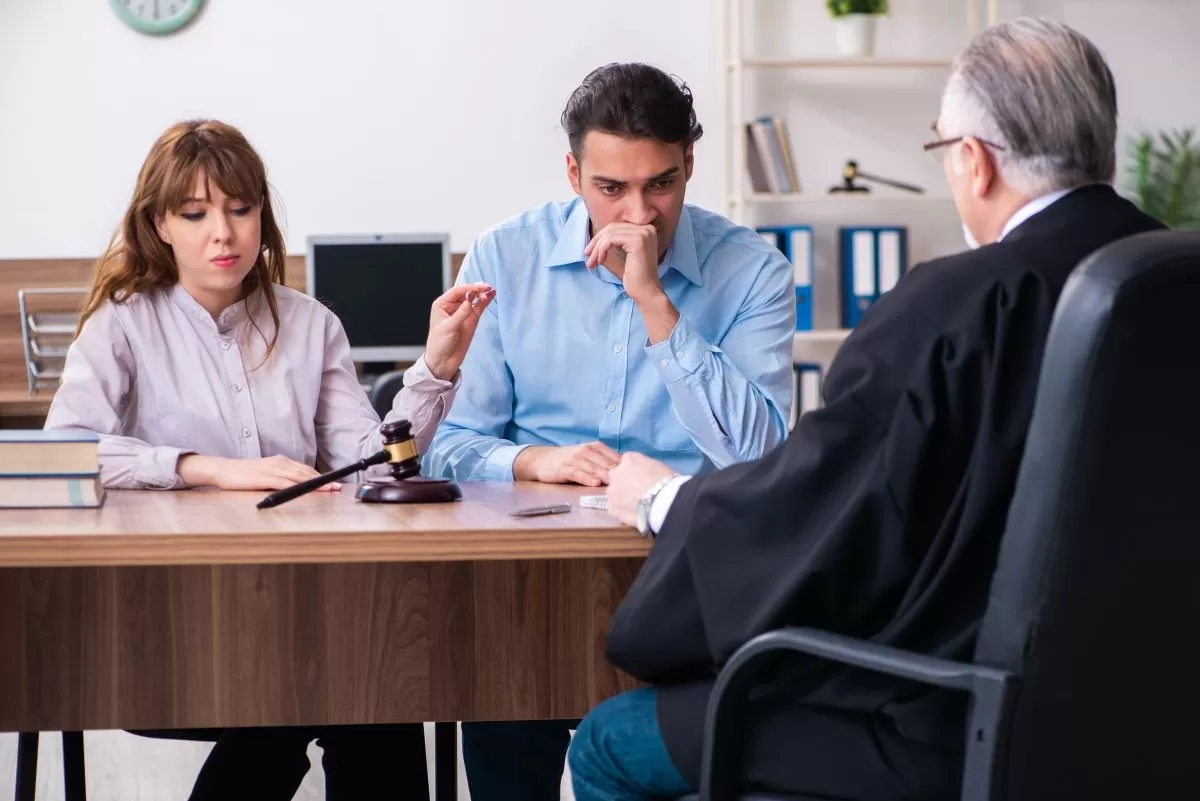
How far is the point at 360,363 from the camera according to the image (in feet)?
15.3

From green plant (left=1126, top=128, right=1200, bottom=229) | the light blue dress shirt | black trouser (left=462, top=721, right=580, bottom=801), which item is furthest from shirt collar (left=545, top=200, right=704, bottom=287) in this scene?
green plant (left=1126, top=128, right=1200, bottom=229)

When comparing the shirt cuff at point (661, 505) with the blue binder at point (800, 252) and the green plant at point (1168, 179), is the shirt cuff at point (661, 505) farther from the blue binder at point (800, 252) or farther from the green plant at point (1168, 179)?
the green plant at point (1168, 179)

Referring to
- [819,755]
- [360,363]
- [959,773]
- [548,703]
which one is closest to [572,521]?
[548,703]

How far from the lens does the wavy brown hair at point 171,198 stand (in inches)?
79.7

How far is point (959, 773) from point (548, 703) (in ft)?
1.72

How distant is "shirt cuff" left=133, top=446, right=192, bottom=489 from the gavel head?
34 centimetres

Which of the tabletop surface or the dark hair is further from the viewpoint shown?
the dark hair

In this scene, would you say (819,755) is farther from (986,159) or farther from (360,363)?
(360,363)

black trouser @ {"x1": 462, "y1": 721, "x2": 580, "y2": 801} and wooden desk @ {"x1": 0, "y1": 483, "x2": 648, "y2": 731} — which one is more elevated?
wooden desk @ {"x1": 0, "y1": 483, "x2": 648, "y2": 731}

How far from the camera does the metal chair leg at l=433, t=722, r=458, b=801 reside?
6.14ft

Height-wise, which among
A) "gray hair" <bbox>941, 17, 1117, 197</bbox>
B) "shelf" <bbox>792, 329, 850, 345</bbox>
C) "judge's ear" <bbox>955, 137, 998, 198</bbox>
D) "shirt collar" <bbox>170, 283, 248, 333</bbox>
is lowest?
"shelf" <bbox>792, 329, 850, 345</bbox>

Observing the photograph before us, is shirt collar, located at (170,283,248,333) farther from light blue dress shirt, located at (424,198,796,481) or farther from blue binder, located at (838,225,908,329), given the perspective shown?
blue binder, located at (838,225,908,329)

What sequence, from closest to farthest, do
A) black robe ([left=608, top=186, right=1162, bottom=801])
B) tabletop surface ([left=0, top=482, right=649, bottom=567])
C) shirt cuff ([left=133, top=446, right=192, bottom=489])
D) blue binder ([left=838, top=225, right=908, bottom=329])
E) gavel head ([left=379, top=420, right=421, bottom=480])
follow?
black robe ([left=608, top=186, right=1162, bottom=801]) → tabletop surface ([left=0, top=482, right=649, bottom=567]) → gavel head ([left=379, top=420, right=421, bottom=480]) → shirt cuff ([left=133, top=446, right=192, bottom=489]) → blue binder ([left=838, top=225, right=908, bottom=329])

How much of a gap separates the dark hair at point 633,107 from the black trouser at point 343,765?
2.96 feet
